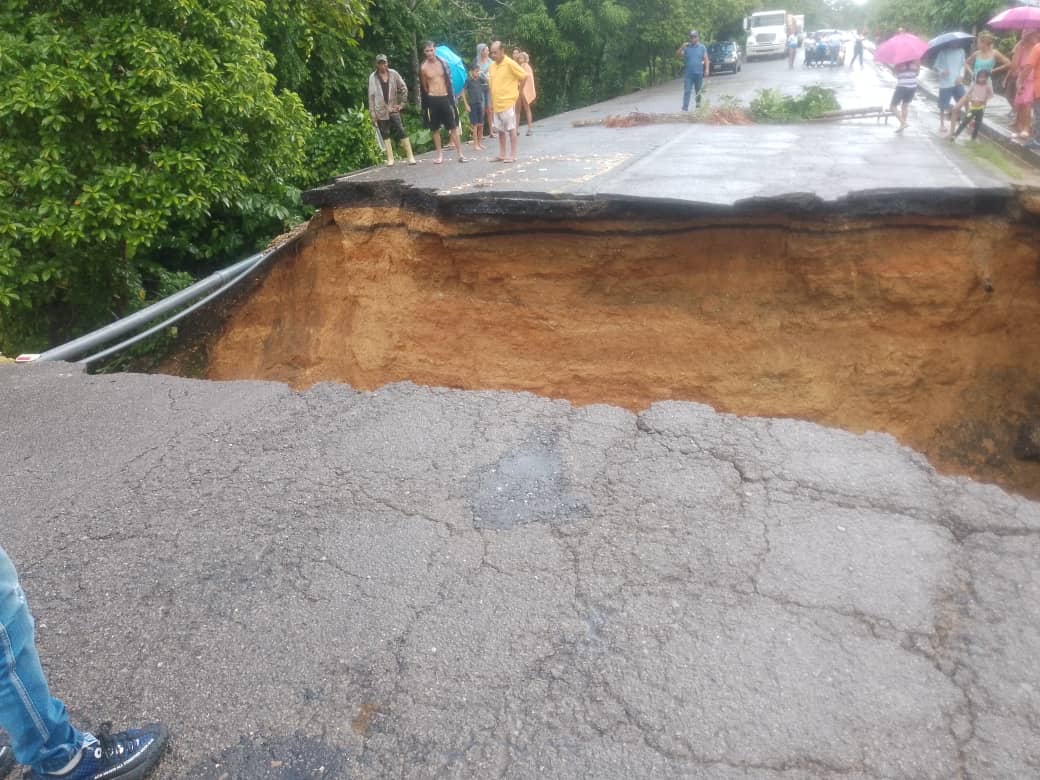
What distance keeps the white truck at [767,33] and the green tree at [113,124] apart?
37248 mm

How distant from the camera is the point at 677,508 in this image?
3.64 metres

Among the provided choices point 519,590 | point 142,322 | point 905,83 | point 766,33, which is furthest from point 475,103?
point 766,33

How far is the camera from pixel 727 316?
6.42 m

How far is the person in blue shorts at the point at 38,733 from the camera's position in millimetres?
2266

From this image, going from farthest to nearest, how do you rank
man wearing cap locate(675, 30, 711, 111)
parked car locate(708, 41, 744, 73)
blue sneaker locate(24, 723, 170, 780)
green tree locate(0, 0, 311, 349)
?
parked car locate(708, 41, 744, 73)
man wearing cap locate(675, 30, 711, 111)
green tree locate(0, 0, 311, 349)
blue sneaker locate(24, 723, 170, 780)

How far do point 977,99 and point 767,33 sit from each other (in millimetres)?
33799

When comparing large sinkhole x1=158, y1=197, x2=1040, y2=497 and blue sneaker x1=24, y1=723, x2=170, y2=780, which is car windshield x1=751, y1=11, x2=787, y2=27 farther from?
Answer: blue sneaker x1=24, y1=723, x2=170, y2=780

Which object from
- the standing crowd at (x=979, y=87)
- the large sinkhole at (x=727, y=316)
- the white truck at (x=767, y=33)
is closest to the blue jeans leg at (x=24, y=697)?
the large sinkhole at (x=727, y=316)

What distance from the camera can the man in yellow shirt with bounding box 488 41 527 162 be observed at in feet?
31.1

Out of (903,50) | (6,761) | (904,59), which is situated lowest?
(6,761)

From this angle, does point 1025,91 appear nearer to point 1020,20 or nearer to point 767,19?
point 1020,20

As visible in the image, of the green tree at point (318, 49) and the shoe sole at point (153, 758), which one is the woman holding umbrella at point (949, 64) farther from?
the shoe sole at point (153, 758)

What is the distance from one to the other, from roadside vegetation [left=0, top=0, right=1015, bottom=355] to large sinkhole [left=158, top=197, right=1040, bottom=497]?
201 cm

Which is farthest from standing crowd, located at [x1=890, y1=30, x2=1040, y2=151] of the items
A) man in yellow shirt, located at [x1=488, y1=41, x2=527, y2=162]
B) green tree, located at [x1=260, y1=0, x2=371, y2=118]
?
green tree, located at [x1=260, y1=0, x2=371, y2=118]
